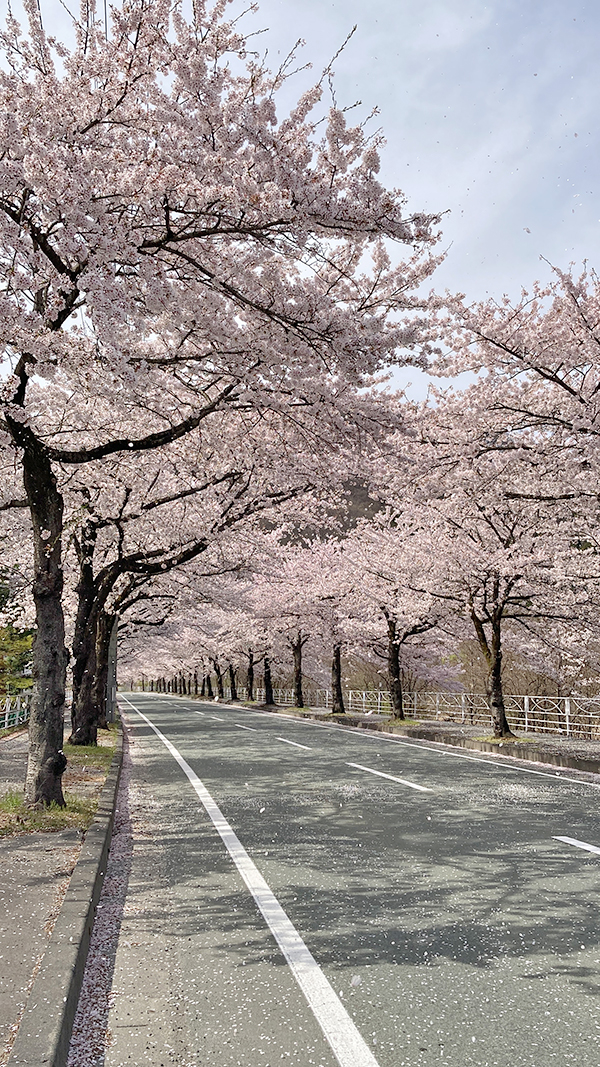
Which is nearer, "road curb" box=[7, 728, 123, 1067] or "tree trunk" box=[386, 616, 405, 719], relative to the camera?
"road curb" box=[7, 728, 123, 1067]

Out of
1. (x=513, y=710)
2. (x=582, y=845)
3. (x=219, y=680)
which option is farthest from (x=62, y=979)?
(x=219, y=680)

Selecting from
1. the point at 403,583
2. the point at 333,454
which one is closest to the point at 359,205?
the point at 333,454

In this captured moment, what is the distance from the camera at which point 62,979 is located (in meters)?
3.65

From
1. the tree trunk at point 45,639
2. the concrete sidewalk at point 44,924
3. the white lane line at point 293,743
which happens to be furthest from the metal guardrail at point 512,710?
the concrete sidewalk at point 44,924

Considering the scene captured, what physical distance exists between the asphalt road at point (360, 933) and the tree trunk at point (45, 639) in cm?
120

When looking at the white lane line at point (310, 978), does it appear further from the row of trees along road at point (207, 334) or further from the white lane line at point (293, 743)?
the white lane line at point (293, 743)

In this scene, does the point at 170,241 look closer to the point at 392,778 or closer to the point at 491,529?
the point at 392,778

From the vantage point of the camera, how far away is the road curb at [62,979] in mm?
2968

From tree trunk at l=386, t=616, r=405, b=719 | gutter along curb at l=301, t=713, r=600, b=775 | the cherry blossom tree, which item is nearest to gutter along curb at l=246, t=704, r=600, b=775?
gutter along curb at l=301, t=713, r=600, b=775

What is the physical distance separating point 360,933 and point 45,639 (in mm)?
5235

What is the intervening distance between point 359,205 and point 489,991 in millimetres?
5892

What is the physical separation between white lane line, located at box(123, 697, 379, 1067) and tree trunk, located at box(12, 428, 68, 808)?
252cm

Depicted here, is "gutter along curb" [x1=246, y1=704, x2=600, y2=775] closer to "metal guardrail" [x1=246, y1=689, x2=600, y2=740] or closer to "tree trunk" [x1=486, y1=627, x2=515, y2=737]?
"tree trunk" [x1=486, y1=627, x2=515, y2=737]

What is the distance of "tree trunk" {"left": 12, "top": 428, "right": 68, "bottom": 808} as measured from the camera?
27.2ft
